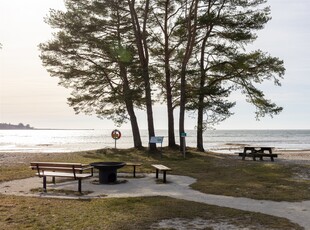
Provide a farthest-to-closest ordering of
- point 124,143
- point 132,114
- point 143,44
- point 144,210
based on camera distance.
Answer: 1. point 124,143
2. point 132,114
3. point 143,44
4. point 144,210

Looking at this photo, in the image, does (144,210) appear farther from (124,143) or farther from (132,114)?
(124,143)

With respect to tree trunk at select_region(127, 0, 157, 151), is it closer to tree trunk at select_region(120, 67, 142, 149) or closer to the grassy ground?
tree trunk at select_region(120, 67, 142, 149)

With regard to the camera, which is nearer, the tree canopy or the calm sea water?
the tree canopy

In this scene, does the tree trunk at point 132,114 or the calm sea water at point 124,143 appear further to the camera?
the calm sea water at point 124,143

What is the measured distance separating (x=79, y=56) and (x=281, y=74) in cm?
1290

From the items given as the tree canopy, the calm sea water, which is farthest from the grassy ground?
the calm sea water

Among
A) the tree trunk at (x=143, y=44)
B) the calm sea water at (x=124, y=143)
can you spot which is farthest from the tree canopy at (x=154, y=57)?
the calm sea water at (x=124, y=143)

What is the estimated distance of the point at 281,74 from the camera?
23672mm

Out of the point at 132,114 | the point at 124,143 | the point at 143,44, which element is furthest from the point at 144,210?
the point at 124,143

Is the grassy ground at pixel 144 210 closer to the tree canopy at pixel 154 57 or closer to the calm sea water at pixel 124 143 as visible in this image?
the tree canopy at pixel 154 57

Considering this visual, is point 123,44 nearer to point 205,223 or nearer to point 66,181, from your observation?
point 66,181

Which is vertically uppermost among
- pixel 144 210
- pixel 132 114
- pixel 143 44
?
pixel 143 44

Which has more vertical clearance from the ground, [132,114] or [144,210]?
[132,114]

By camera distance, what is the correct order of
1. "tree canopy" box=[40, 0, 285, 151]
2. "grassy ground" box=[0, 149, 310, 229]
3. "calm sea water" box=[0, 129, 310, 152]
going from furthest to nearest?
1. "calm sea water" box=[0, 129, 310, 152]
2. "tree canopy" box=[40, 0, 285, 151]
3. "grassy ground" box=[0, 149, 310, 229]
